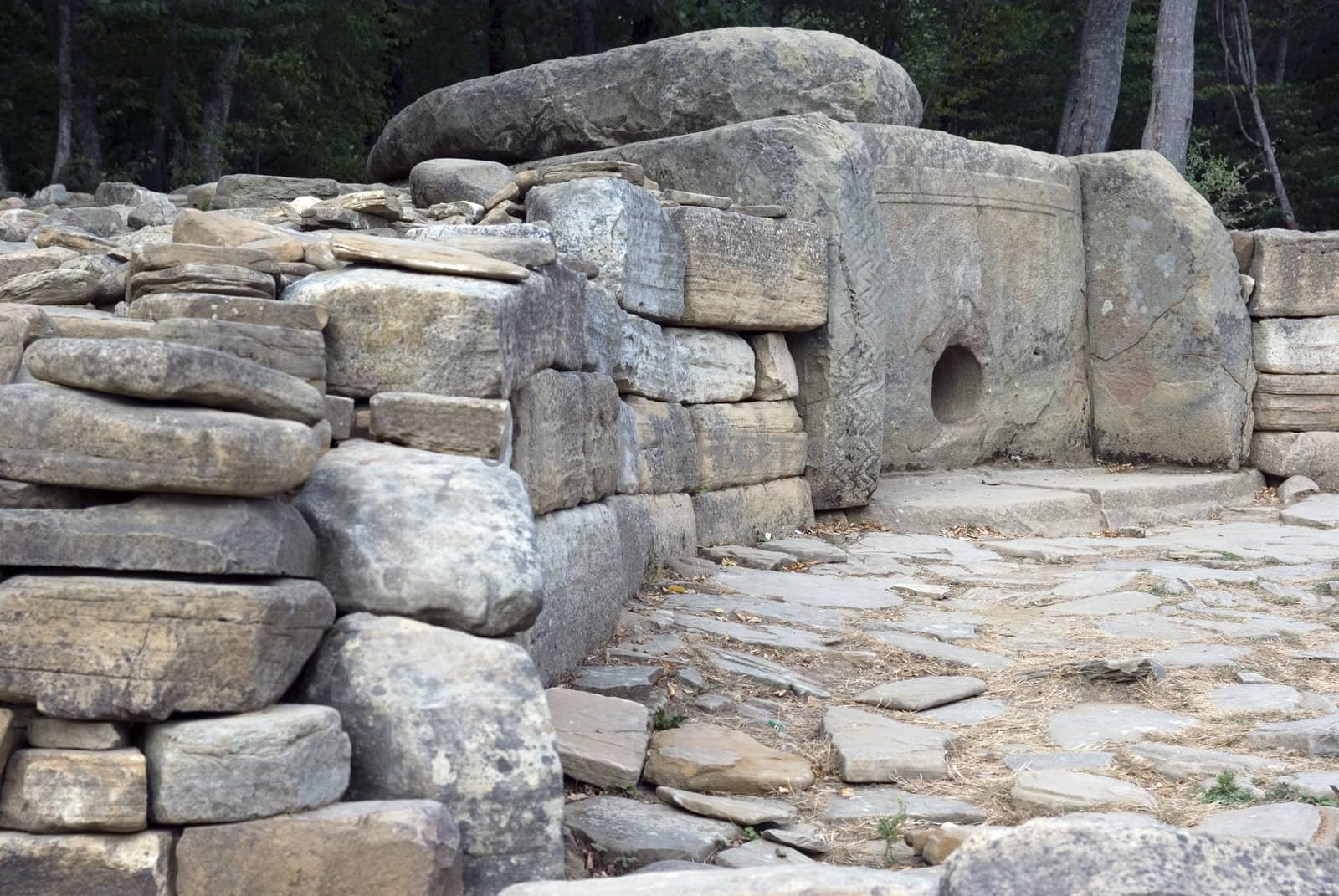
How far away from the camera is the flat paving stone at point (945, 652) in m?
4.88

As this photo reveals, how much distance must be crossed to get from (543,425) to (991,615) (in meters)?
2.31

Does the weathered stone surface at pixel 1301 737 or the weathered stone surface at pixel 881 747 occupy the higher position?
the weathered stone surface at pixel 1301 737

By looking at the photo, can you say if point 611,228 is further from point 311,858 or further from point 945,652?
point 311,858

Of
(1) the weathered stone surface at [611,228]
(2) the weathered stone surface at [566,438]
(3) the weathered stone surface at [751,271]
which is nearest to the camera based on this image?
(2) the weathered stone surface at [566,438]

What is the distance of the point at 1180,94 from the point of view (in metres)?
12.6

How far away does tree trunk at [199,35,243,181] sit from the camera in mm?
14242

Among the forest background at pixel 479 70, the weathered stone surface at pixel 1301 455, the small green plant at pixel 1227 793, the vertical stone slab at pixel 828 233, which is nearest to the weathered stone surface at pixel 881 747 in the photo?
the small green plant at pixel 1227 793

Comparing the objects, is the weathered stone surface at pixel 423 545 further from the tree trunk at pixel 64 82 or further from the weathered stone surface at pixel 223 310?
the tree trunk at pixel 64 82

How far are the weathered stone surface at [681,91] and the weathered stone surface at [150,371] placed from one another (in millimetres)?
4940

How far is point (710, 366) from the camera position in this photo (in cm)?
682

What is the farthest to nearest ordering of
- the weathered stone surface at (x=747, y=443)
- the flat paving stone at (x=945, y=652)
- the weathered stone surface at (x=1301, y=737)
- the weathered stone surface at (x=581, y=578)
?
1. the weathered stone surface at (x=747, y=443)
2. the flat paving stone at (x=945, y=652)
3. the weathered stone surface at (x=581, y=578)
4. the weathered stone surface at (x=1301, y=737)

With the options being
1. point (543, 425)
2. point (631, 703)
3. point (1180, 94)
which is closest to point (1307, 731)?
point (631, 703)


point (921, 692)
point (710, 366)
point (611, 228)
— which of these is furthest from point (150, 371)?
point (710, 366)

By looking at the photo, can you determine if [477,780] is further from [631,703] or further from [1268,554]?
[1268,554]
